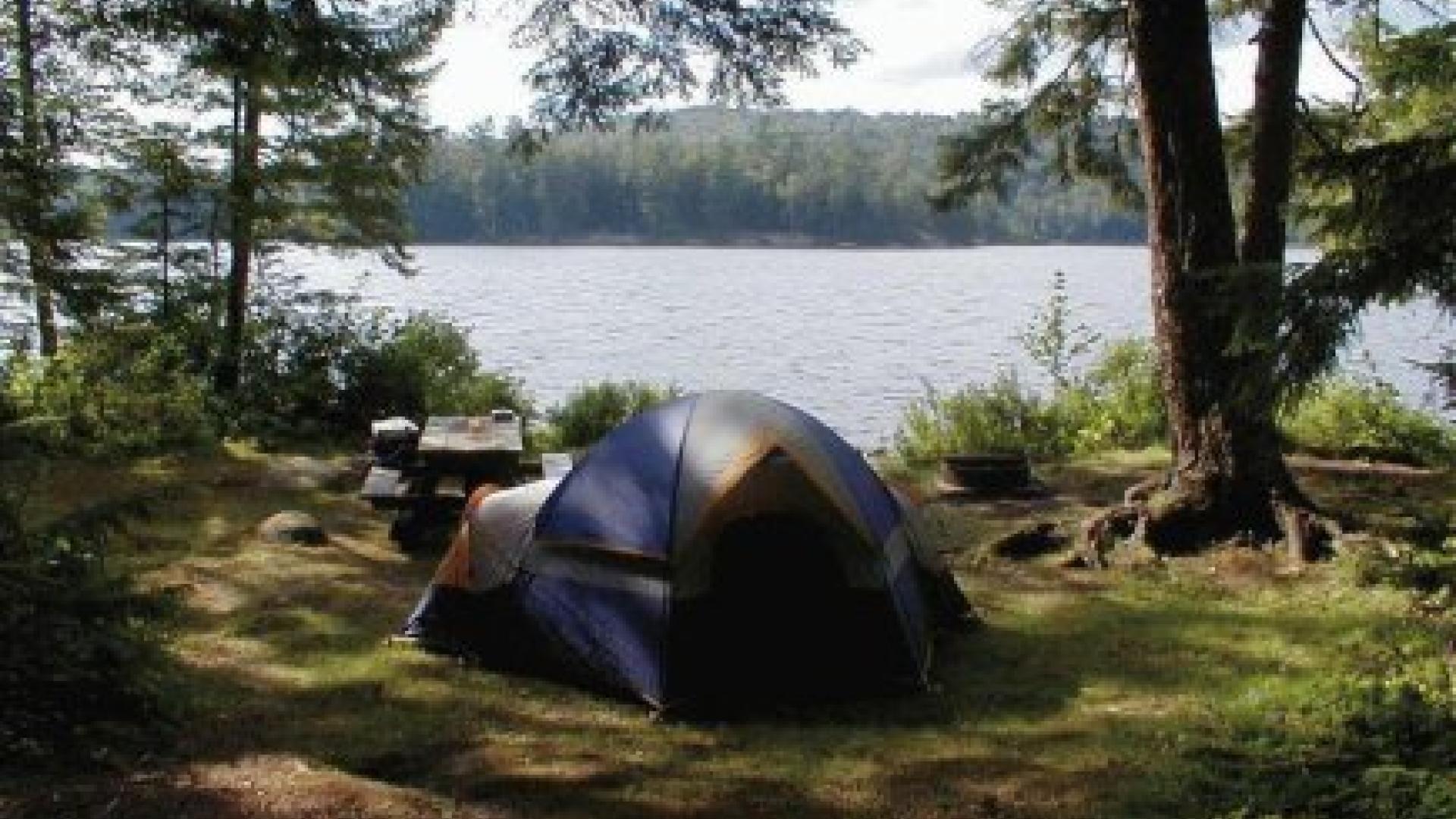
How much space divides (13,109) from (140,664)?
461 inches

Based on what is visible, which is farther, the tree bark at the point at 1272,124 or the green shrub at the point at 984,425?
the green shrub at the point at 984,425

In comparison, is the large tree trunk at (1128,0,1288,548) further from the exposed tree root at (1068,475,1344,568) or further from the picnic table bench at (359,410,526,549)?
the picnic table bench at (359,410,526,549)

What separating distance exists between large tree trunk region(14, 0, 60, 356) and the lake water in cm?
450

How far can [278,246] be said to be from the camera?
66.8 ft

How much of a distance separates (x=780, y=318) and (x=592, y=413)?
31.7 meters

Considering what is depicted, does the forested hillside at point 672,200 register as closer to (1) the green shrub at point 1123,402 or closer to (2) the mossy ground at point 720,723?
(1) the green shrub at point 1123,402

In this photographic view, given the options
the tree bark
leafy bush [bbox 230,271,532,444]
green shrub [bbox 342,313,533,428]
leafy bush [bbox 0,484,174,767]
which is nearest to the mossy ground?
leafy bush [bbox 0,484,174,767]

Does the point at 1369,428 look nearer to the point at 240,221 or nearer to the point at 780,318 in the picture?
the point at 240,221

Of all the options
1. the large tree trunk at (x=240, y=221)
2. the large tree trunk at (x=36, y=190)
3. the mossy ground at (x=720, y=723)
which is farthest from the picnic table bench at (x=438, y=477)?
the large tree trunk at (x=240, y=221)

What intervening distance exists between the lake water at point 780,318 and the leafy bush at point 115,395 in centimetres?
486

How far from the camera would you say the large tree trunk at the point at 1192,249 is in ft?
33.2

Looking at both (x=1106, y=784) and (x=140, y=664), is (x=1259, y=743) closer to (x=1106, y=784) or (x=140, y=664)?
(x=1106, y=784)

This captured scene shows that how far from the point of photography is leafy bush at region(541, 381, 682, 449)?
63.6 feet

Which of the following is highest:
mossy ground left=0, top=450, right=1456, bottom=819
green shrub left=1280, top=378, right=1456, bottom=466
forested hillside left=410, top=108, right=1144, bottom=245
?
forested hillside left=410, top=108, right=1144, bottom=245
